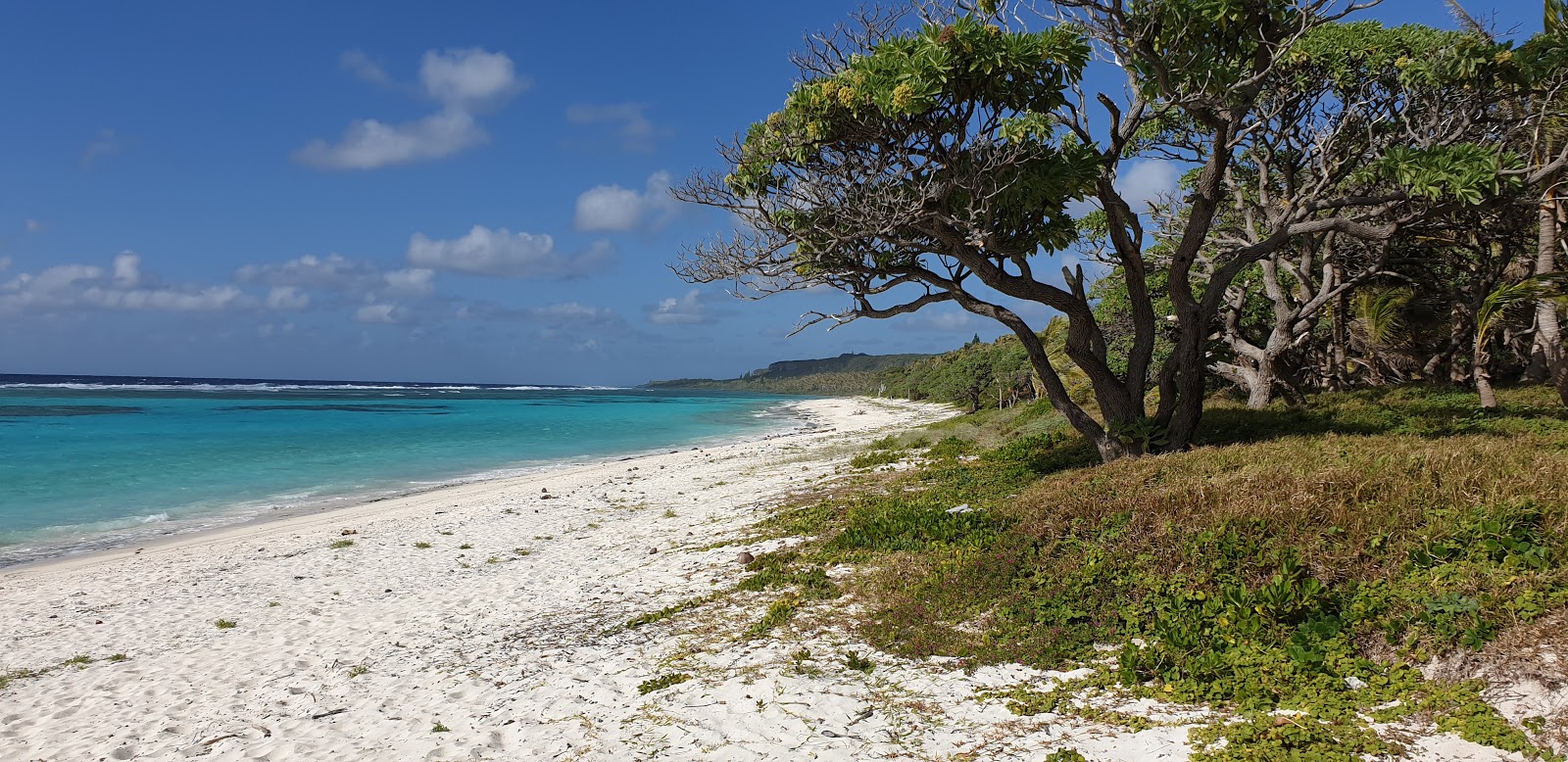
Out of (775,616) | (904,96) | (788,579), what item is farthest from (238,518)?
(904,96)

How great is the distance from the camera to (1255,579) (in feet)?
20.8

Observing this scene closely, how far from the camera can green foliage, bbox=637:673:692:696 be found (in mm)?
6207

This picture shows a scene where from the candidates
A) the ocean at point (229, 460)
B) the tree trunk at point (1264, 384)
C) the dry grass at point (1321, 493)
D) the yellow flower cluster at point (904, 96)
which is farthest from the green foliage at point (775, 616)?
the ocean at point (229, 460)

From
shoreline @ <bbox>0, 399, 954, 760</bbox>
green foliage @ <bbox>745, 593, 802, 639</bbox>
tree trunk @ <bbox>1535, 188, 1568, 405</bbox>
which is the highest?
tree trunk @ <bbox>1535, 188, 1568, 405</bbox>

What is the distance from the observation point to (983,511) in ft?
32.7

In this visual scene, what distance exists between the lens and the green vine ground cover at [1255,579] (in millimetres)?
4867

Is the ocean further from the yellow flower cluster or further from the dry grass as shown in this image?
the dry grass

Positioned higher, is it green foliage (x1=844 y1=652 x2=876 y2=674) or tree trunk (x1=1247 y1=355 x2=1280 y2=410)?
tree trunk (x1=1247 y1=355 x2=1280 y2=410)

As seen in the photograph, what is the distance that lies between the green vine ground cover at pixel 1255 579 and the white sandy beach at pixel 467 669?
44 centimetres

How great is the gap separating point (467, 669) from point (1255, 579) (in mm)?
7132

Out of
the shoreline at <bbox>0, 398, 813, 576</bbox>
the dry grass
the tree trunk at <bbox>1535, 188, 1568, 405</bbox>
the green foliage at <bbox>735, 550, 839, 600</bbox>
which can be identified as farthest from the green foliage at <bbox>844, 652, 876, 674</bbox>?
the shoreline at <bbox>0, 398, 813, 576</bbox>

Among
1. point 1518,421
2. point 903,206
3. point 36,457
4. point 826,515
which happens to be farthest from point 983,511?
point 36,457

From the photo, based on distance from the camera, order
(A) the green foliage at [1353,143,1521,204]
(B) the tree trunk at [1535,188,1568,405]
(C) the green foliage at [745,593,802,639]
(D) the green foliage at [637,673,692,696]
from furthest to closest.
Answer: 1. (B) the tree trunk at [1535,188,1568,405]
2. (A) the green foliage at [1353,143,1521,204]
3. (C) the green foliage at [745,593,802,639]
4. (D) the green foliage at [637,673,692,696]

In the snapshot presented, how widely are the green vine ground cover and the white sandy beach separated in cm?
44
